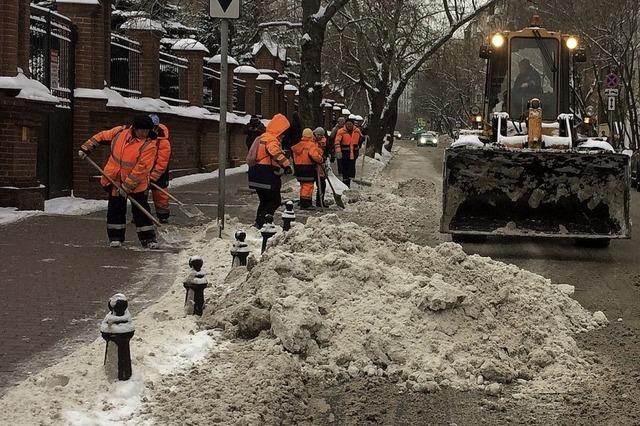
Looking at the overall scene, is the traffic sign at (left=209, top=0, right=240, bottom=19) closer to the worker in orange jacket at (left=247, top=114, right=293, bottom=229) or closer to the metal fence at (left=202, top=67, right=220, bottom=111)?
the worker in orange jacket at (left=247, top=114, right=293, bottom=229)

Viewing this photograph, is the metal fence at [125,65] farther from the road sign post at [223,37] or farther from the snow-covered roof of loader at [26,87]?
the road sign post at [223,37]

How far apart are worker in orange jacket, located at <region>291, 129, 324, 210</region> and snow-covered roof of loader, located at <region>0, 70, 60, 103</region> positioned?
455cm

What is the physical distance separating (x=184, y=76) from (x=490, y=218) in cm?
1508

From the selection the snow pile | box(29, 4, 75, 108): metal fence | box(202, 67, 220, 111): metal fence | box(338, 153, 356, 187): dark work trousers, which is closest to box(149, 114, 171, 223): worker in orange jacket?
box(29, 4, 75, 108): metal fence

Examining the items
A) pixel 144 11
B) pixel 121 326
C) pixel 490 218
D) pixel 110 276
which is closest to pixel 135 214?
pixel 110 276

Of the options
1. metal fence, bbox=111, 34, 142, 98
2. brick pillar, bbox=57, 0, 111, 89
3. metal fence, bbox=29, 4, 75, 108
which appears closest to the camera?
metal fence, bbox=29, 4, 75, 108

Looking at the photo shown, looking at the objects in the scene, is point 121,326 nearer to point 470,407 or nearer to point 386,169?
point 470,407

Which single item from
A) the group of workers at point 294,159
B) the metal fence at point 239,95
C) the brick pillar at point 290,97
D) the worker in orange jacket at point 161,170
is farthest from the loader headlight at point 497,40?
the brick pillar at point 290,97

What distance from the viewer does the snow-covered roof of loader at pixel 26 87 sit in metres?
12.0

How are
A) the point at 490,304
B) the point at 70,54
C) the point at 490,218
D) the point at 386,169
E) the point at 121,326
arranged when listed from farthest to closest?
the point at 386,169 → the point at 70,54 → the point at 490,218 → the point at 490,304 → the point at 121,326

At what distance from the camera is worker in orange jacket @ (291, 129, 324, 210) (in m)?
15.6

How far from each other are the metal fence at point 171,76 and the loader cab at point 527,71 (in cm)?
1057

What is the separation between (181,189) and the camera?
1952cm

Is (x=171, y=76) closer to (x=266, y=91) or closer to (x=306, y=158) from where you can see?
(x=306, y=158)
